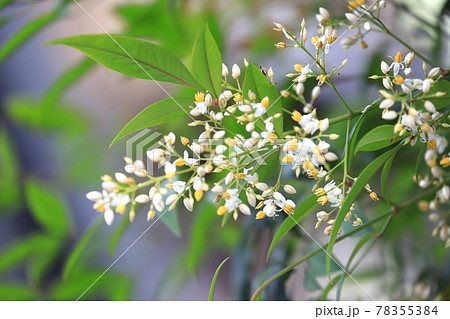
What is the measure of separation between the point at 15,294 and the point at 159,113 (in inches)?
21.9

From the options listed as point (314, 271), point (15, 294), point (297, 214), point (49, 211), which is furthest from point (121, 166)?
point (297, 214)

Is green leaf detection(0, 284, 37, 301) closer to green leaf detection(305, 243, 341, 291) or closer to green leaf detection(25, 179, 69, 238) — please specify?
green leaf detection(25, 179, 69, 238)

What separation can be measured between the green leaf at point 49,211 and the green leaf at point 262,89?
0.55 m

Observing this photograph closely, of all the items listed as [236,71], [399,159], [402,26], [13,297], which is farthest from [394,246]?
[13,297]

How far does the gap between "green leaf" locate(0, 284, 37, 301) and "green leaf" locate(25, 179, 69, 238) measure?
104 millimetres

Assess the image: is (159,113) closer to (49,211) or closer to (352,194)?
(352,194)

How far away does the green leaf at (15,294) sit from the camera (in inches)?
26.5

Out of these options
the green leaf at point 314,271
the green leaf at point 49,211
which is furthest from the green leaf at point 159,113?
the green leaf at point 49,211

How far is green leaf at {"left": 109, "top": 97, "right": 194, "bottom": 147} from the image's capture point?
0.96 ft

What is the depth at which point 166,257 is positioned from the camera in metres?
0.81

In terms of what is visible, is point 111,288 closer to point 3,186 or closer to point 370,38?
point 3,186

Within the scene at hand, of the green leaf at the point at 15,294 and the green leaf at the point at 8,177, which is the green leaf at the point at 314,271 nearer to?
the green leaf at the point at 15,294

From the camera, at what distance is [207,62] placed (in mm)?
288

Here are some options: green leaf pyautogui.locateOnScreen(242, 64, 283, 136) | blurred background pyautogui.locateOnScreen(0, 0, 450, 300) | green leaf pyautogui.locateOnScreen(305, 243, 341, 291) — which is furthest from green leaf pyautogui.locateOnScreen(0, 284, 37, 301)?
green leaf pyautogui.locateOnScreen(242, 64, 283, 136)
